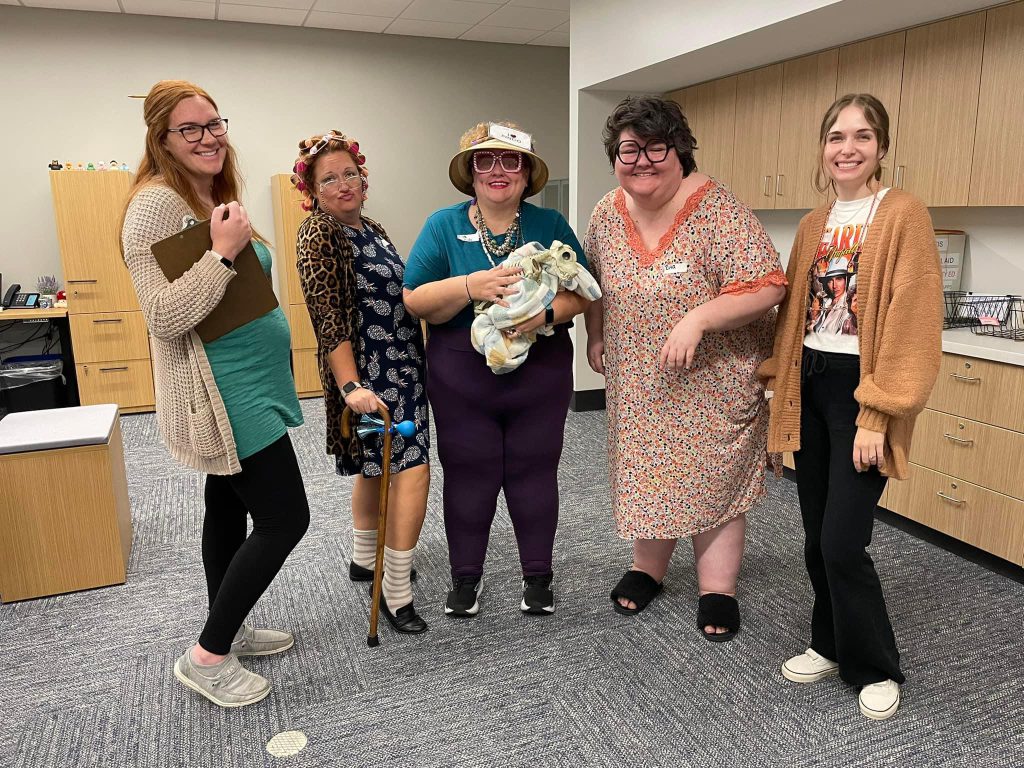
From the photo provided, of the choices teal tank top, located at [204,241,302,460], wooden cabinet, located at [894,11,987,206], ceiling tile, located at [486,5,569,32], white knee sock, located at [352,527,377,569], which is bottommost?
white knee sock, located at [352,527,377,569]

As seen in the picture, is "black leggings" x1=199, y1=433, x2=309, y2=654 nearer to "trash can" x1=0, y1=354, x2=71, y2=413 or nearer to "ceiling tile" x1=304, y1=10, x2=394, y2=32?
"trash can" x1=0, y1=354, x2=71, y2=413

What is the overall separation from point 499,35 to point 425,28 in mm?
574

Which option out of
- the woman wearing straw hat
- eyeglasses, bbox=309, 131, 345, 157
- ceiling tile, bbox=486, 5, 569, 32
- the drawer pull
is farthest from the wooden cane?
ceiling tile, bbox=486, 5, 569, 32

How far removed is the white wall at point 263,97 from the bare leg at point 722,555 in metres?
4.23

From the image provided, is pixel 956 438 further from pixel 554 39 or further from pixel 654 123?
pixel 554 39

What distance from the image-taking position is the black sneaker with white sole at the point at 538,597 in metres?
2.35

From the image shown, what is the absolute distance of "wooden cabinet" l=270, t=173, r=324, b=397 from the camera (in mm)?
5090

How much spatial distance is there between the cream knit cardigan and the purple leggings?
641 millimetres

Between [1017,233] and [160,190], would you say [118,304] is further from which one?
[1017,233]

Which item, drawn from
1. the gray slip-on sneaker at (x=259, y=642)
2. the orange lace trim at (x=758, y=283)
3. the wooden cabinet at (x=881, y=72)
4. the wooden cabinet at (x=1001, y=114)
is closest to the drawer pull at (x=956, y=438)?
the wooden cabinet at (x=1001, y=114)

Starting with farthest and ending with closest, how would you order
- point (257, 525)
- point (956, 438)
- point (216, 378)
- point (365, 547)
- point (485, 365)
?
1. point (956, 438)
2. point (365, 547)
3. point (485, 365)
4. point (257, 525)
5. point (216, 378)

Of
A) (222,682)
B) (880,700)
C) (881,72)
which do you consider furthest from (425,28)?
(880,700)

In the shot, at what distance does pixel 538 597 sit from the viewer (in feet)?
7.72

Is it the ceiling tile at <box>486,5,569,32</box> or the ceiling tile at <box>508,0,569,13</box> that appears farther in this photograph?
the ceiling tile at <box>486,5,569,32</box>
